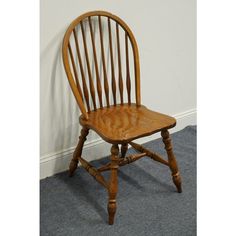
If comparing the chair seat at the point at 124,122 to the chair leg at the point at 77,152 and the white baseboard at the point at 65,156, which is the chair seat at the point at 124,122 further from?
the white baseboard at the point at 65,156

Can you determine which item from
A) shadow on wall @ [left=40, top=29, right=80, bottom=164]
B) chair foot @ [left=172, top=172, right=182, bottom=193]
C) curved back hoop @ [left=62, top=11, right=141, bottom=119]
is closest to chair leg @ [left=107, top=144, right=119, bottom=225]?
curved back hoop @ [left=62, top=11, right=141, bottom=119]

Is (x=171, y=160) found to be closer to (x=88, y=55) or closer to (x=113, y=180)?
(x=113, y=180)

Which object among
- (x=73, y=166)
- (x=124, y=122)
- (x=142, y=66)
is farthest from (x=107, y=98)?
(x=142, y=66)

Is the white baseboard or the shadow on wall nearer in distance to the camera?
the shadow on wall

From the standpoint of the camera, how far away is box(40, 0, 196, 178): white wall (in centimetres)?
190

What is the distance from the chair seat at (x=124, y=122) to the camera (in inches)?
62.9

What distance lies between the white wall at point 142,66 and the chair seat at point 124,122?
27 cm

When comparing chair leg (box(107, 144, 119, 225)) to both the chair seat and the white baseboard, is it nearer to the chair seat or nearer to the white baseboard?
the chair seat

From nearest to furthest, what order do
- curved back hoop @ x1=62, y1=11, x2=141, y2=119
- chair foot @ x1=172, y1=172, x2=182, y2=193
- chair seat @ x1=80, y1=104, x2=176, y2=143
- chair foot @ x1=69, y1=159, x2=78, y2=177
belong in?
chair seat @ x1=80, y1=104, x2=176, y2=143
curved back hoop @ x1=62, y1=11, x2=141, y2=119
chair foot @ x1=172, y1=172, x2=182, y2=193
chair foot @ x1=69, y1=159, x2=78, y2=177
